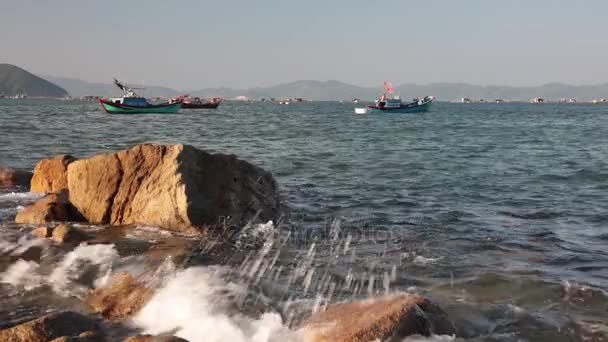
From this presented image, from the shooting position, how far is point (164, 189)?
10.6 meters

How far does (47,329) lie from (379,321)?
10.9 ft

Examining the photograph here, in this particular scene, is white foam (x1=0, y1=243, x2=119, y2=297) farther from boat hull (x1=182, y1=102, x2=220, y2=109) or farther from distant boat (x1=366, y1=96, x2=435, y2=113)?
boat hull (x1=182, y1=102, x2=220, y2=109)

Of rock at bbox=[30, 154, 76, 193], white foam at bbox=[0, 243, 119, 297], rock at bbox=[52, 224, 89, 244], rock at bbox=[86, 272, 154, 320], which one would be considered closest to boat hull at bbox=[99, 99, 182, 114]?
rock at bbox=[30, 154, 76, 193]

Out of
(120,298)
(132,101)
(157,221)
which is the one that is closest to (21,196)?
(157,221)

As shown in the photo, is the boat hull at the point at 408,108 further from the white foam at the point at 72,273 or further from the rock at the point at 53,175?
the white foam at the point at 72,273

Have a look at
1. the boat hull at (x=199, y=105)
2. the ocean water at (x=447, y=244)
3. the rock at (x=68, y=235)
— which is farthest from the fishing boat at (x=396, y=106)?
the rock at (x=68, y=235)

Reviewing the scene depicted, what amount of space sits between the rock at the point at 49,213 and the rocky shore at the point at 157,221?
2cm

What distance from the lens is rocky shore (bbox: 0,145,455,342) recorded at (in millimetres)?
6461

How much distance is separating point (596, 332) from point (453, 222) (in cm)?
621

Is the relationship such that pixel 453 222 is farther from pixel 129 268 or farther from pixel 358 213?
pixel 129 268

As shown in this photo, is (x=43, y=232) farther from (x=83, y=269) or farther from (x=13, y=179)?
(x=13, y=179)

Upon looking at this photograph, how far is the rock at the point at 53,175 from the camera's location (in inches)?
539

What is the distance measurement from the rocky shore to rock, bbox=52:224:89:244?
0.02 metres

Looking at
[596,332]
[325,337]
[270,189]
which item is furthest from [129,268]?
[596,332]
